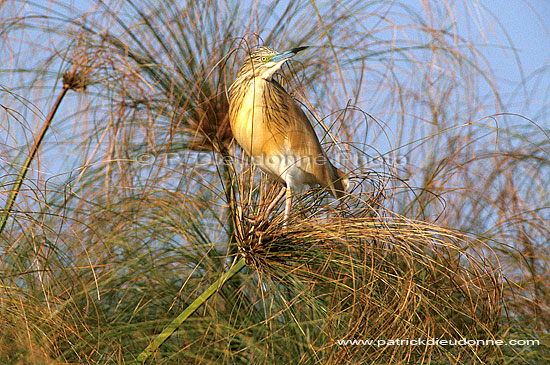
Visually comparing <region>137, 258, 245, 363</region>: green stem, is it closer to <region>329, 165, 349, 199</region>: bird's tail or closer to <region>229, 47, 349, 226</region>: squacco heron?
<region>229, 47, 349, 226</region>: squacco heron

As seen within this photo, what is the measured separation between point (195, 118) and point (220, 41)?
336 millimetres

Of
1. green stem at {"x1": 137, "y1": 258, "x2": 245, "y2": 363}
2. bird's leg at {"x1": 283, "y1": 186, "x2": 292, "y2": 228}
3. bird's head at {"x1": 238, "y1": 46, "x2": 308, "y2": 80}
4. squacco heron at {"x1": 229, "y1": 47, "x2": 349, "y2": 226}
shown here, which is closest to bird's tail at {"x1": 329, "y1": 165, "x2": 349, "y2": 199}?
squacco heron at {"x1": 229, "y1": 47, "x2": 349, "y2": 226}

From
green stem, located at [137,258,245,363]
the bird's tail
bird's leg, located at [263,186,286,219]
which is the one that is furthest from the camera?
the bird's tail

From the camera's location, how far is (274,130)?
184 cm

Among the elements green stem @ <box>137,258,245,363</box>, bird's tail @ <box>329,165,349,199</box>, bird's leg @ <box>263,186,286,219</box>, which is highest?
bird's leg @ <box>263,186,286,219</box>

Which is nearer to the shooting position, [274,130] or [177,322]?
[177,322]

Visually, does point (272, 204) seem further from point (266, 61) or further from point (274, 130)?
point (266, 61)

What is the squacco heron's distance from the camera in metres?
1.82

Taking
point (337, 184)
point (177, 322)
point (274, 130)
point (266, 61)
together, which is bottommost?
point (177, 322)

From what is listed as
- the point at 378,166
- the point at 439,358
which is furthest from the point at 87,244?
the point at 439,358

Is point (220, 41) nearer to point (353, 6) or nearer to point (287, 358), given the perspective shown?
point (353, 6)

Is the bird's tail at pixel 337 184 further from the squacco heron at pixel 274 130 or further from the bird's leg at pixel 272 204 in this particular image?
the bird's leg at pixel 272 204

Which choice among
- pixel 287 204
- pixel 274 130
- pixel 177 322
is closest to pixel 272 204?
pixel 287 204

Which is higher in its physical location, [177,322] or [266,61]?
[266,61]
